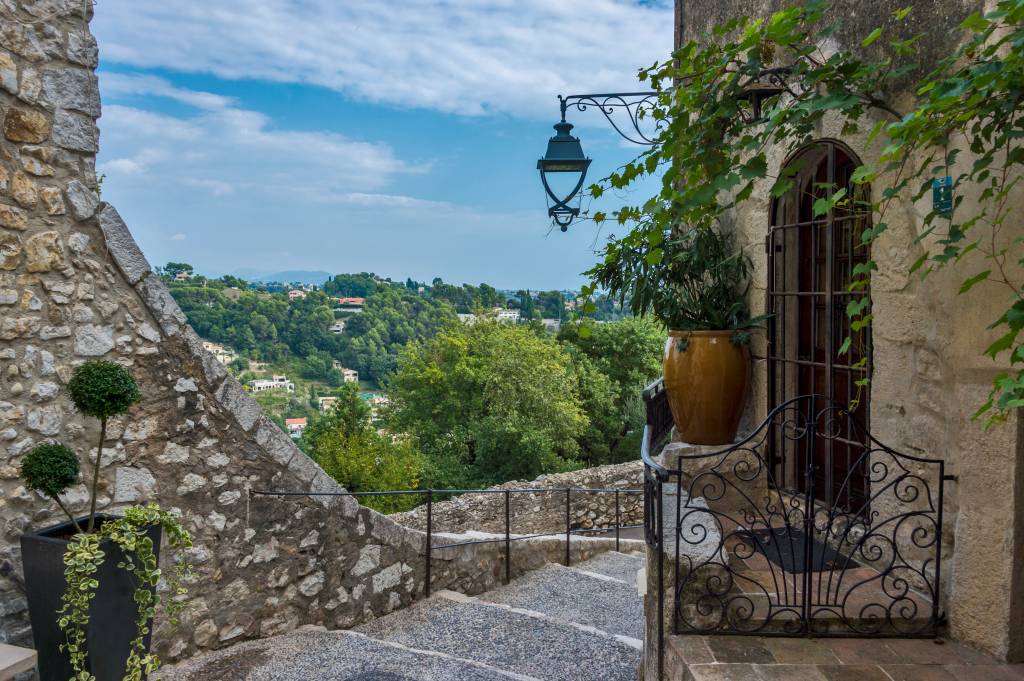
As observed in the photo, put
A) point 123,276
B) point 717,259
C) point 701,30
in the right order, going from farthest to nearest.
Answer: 1. point 701,30
2. point 717,259
3. point 123,276

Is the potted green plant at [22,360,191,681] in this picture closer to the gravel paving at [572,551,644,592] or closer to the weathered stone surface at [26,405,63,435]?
the weathered stone surface at [26,405,63,435]

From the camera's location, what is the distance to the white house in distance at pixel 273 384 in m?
19.4

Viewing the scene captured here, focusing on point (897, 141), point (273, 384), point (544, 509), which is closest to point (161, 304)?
point (897, 141)

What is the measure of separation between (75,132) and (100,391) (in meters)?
1.14

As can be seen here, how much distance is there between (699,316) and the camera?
402cm

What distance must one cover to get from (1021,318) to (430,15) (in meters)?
21.9

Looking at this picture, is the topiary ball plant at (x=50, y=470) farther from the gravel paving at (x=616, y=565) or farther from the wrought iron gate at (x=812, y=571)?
the gravel paving at (x=616, y=565)

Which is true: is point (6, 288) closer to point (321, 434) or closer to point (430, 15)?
point (321, 434)

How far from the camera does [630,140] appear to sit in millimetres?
4199

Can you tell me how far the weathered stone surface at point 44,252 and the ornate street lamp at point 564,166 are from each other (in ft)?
10.3

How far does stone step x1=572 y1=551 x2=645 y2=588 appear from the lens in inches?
235

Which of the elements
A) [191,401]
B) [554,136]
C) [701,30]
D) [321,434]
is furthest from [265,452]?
[321,434]

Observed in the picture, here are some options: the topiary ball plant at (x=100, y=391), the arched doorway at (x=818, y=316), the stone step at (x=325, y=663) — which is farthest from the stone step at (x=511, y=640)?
the topiary ball plant at (x=100, y=391)

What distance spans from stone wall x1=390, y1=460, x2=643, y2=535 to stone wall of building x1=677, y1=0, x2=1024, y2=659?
7.34 m
